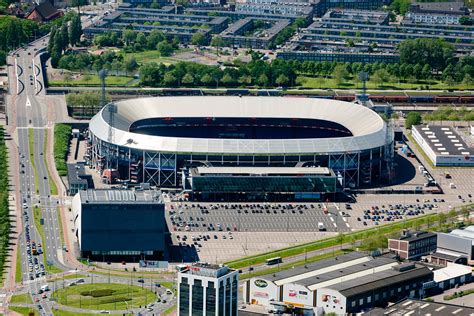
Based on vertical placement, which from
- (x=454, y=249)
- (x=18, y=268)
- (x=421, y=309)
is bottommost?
(x=454, y=249)

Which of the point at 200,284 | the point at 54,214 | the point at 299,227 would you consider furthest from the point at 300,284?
the point at 54,214

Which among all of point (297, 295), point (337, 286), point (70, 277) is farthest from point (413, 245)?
point (70, 277)

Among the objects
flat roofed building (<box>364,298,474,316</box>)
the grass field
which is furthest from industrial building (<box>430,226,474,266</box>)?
the grass field

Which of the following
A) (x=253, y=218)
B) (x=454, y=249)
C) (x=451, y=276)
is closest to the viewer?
(x=451, y=276)

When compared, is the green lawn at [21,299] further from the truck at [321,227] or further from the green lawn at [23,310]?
the truck at [321,227]

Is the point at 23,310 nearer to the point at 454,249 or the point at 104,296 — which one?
the point at 104,296
